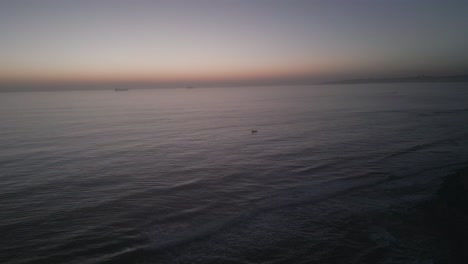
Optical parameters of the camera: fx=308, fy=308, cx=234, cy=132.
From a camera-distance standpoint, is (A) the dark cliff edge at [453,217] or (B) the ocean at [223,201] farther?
(B) the ocean at [223,201]

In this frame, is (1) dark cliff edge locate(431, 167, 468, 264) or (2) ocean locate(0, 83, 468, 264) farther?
(2) ocean locate(0, 83, 468, 264)

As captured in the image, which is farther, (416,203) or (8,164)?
(8,164)

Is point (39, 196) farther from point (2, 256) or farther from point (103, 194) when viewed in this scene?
point (2, 256)

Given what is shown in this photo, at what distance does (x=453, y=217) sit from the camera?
49.9 feet

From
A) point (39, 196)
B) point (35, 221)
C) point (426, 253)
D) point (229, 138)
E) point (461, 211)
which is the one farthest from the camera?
point (229, 138)

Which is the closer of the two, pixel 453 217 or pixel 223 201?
pixel 453 217

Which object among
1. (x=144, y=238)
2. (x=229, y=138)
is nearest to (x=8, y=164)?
(x=144, y=238)

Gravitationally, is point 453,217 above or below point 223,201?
below

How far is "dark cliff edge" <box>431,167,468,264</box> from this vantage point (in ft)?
40.7

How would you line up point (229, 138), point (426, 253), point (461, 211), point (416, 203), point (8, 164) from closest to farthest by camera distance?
point (426, 253) < point (461, 211) < point (416, 203) < point (8, 164) < point (229, 138)

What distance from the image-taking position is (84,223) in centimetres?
1605

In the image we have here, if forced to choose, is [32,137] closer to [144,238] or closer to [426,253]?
[144,238]

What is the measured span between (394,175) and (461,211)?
8.08m

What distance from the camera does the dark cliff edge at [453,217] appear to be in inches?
489
